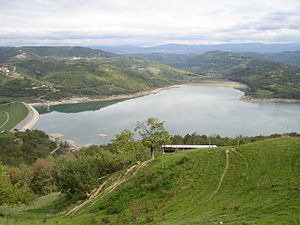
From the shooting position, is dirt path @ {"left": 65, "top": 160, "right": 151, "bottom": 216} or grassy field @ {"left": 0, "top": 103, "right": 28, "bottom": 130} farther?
grassy field @ {"left": 0, "top": 103, "right": 28, "bottom": 130}

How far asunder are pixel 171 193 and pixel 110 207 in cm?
574

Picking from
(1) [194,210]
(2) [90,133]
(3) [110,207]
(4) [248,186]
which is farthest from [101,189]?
(2) [90,133]

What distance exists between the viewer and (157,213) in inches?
793

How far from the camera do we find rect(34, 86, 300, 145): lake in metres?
115

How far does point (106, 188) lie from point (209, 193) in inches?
528

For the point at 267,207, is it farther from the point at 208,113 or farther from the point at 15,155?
the point at 208,113

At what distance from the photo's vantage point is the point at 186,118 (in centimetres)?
13412

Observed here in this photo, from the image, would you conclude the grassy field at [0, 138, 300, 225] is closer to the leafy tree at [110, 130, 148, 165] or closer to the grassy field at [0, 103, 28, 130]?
the leafy tree at [110, 130, 148, 165]

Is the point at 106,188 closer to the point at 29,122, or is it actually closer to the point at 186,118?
the point at 186,118

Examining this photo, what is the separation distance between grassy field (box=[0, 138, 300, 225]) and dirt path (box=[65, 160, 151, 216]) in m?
0.60

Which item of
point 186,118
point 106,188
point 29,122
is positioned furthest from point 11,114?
point 106,188

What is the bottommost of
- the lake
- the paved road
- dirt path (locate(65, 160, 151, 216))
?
the paved road

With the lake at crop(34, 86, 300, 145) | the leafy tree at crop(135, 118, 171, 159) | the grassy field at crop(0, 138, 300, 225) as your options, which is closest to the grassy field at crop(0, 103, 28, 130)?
the lake at crop(34, 86, 300, 145)

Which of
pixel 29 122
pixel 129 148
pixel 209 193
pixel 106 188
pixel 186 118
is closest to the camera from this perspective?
pixel 209 193
